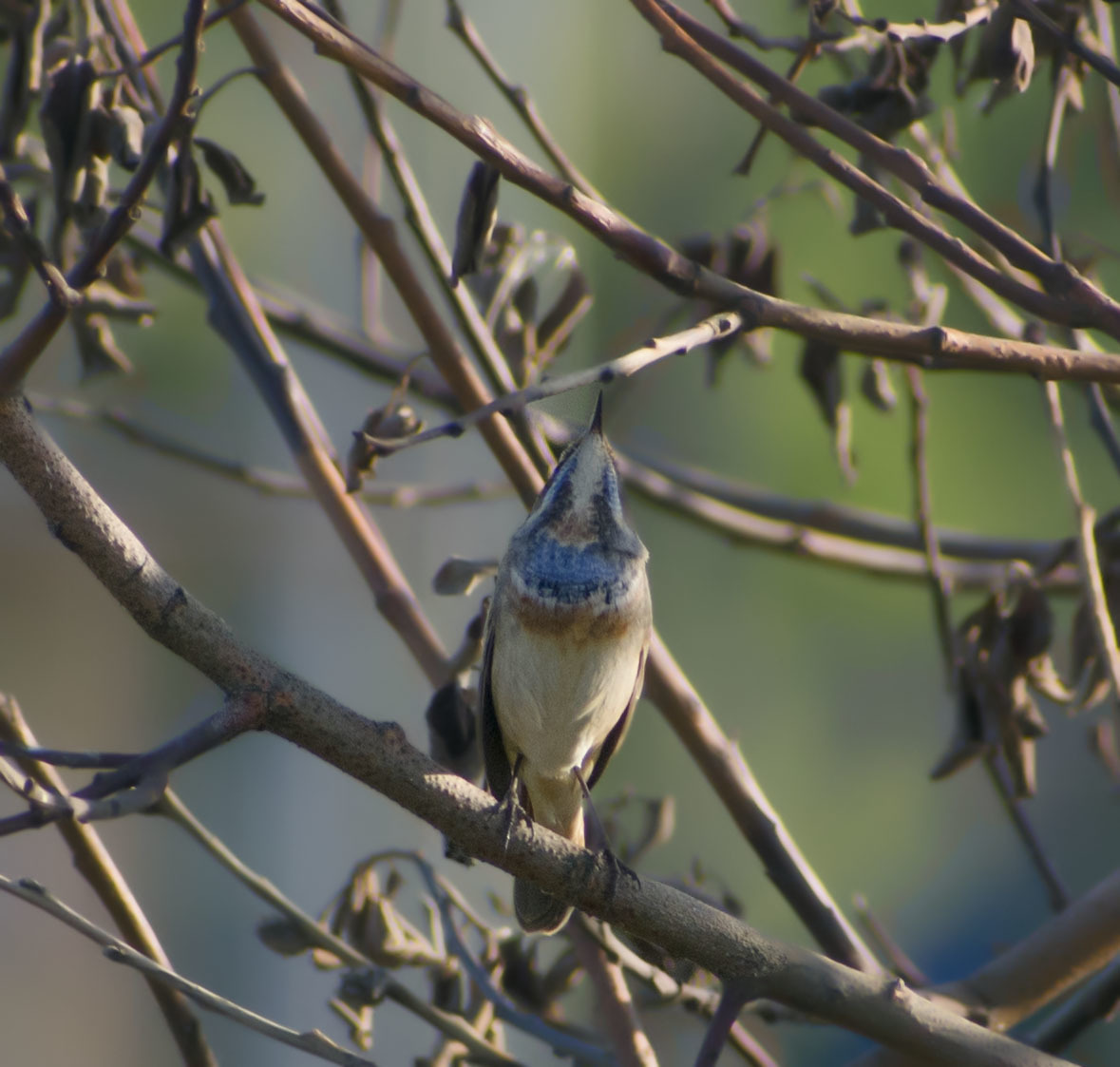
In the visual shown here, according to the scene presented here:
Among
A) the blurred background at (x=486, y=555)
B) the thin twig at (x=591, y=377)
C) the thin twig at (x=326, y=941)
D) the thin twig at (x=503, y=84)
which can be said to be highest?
the blurred background at (x=486, y=555)

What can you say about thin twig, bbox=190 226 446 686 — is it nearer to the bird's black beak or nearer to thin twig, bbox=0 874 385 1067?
the bird's black beak

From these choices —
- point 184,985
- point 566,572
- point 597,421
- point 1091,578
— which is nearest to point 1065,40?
point 1091,578

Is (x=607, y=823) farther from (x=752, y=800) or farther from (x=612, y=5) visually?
(x=612, y=5)

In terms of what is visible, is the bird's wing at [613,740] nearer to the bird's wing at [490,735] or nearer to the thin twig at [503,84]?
the bird's wing at [490,735]

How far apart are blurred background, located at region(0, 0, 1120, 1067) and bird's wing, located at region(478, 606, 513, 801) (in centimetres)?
196

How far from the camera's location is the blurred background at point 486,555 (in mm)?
5754

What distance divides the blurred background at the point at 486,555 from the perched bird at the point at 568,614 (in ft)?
7.31

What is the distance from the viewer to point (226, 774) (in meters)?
6.32

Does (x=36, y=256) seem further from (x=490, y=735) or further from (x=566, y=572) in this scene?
(x=490, y=735)

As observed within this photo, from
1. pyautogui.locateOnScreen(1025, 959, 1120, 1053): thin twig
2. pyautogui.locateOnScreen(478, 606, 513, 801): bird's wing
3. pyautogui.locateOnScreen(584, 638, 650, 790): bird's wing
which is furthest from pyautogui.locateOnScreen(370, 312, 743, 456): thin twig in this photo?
pyautogui.locateOnScreen(1025, 959, 1120, 1053): thin twig

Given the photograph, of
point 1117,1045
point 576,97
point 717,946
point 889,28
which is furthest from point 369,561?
point 1117,1045

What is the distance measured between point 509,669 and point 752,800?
1.66 ft

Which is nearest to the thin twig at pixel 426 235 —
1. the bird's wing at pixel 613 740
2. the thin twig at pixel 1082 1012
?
A: the bird's wing at pixel 613 740

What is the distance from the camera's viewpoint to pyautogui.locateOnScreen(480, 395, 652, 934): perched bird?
2.35 meters
